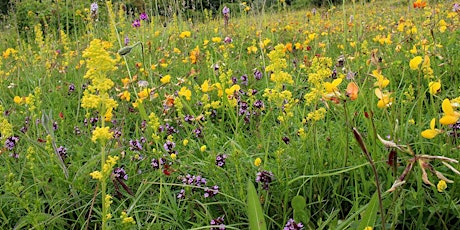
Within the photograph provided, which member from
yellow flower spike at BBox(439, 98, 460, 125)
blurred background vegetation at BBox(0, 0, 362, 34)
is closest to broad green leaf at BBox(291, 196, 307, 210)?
yellow flower spike at BBox(439, 98, 460, 125)

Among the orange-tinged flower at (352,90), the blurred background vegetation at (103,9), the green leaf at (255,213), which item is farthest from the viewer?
the blurred background vegetation at (103,9)

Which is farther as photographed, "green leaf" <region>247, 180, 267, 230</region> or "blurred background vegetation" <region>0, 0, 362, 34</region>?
"blurred background vegetation" <region>0, 0, 362, 34</region>

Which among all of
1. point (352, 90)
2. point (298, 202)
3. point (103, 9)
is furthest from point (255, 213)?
point (103, 9)

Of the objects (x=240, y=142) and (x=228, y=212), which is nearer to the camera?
(x=228, y=212)

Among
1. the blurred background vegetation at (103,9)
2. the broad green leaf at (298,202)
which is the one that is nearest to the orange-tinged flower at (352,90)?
the broad green leaf at (298,202)

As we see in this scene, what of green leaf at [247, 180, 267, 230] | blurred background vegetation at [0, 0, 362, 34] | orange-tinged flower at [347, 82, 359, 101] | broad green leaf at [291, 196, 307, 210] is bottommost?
broad green leaf at [291, 196, 307, 210]

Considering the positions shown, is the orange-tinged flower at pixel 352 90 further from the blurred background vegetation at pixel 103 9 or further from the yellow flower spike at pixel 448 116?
the blurred background vegetation at pixel 103 9

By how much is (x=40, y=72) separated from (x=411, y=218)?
9.77 ft

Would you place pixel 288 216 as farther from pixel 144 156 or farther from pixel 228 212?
pixel 144 156

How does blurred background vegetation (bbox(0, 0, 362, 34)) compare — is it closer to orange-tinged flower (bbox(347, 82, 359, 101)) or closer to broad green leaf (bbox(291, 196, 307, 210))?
orange-tinged flower (bbox(347, 82, 359, 101))

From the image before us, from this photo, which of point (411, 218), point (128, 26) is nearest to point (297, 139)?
point (411, 218)

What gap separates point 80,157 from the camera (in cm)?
176

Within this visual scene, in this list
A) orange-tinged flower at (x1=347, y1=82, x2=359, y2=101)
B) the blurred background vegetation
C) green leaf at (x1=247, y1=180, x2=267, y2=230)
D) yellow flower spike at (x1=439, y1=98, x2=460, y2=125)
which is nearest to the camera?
yellow flower spike at (x1=439, y1=98, x2=460, y2=125)

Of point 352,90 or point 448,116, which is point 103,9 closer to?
point 352,90
